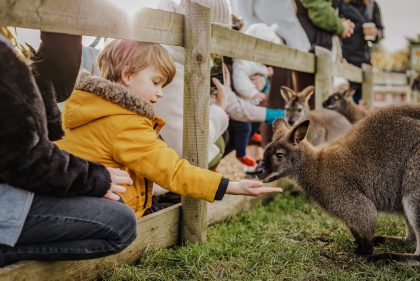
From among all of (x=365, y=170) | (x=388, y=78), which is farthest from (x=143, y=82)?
(x=388, y=78)

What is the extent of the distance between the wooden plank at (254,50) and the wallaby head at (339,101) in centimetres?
67

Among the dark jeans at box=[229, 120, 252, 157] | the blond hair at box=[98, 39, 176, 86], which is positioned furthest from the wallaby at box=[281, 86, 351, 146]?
the blond hair at box=[98, 39, 176, 86]

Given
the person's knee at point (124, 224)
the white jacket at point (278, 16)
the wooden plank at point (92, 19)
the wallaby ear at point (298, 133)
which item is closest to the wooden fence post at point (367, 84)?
the white jacket at point (278, 16)

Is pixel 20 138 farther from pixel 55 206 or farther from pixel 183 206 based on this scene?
pixel 183 206

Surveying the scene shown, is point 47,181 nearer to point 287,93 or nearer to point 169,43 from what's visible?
point 169,43

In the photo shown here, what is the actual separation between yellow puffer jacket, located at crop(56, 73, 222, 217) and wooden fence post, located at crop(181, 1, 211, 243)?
58cm

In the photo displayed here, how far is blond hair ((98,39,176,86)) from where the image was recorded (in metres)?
2.52

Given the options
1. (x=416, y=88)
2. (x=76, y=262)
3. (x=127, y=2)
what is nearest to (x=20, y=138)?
(x=76, y=262)

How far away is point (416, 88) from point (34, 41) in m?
7.96

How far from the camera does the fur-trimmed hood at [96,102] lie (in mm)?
2273

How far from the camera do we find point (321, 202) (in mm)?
3070

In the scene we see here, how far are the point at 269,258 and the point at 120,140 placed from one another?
3.53 feet

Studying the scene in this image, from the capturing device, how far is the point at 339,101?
6117mm

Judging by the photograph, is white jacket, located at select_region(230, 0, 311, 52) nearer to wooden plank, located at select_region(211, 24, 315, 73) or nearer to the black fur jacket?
wooden plank, located at select_region(211, 24, 315, 73)
